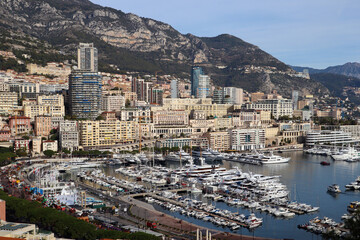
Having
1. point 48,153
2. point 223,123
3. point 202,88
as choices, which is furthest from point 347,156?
point 202,88

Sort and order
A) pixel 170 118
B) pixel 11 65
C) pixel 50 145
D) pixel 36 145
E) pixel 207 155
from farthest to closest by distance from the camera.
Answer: pixel 11 65, pixel 170 118, pixel 207 155, pixel 50 145, pixel 36 145

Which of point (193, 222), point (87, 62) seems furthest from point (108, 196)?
point (87, 62)

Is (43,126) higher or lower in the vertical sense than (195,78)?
lower

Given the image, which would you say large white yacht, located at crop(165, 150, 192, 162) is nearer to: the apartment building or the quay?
the apartment building

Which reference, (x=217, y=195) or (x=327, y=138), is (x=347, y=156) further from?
(x=217, y=195)

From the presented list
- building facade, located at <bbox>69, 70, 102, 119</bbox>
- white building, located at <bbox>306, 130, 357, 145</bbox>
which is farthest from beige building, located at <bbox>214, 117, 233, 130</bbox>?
building facade, located at <bbox>69, 70, 102, 119</bbox>

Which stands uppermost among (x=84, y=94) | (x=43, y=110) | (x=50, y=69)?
(x=50, y=69)
